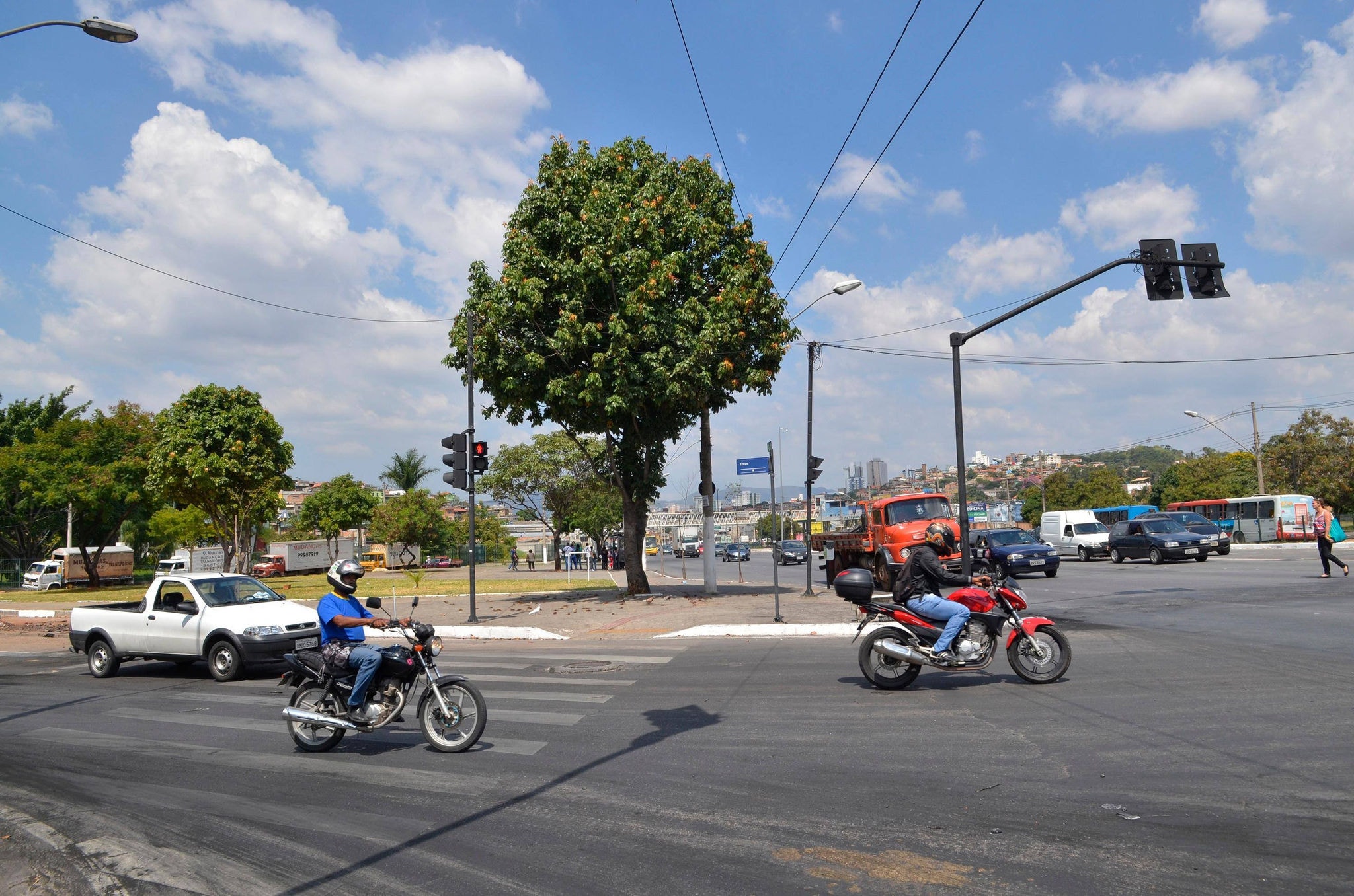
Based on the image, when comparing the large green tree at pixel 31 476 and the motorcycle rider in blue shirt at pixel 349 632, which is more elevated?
the large green tree at pixel 31 476

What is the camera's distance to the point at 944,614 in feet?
31.9

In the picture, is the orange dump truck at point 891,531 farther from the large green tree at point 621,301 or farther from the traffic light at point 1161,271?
the traffic light at point 1161,271

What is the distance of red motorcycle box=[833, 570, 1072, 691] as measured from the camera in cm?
977

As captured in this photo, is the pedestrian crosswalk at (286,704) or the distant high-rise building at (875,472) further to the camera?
the distant high-rise building at (875,472)

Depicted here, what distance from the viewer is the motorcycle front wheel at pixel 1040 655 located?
9.84 m

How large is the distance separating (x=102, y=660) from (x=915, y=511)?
1811 cm

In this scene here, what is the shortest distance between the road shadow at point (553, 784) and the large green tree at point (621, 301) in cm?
1287

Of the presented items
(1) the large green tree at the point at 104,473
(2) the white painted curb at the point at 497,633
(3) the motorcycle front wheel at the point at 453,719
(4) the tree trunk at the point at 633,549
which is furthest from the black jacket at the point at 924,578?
(1) the large green tree at the point at 104,473

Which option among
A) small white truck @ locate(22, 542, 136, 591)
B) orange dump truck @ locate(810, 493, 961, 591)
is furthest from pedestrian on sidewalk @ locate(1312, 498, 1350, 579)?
small white truck @ locate(22, 542, 136, 591)

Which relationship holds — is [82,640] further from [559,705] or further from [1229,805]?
[1229,805]

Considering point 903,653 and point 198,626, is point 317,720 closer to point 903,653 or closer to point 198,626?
point 903,653

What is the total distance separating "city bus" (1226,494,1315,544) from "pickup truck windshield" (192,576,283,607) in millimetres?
48918

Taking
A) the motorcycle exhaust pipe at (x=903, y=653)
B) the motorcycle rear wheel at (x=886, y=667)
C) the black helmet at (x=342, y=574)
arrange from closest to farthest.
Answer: the black helmet at (x=342, y=574) → the motorcycle exhaust pipe at (x=903, y=653) → the motorcycle rear wheel at (x=886, y=667)

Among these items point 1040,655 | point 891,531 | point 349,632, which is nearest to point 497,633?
point 349,632
